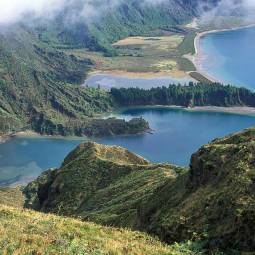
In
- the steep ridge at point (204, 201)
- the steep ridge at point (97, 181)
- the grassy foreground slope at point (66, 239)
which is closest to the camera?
the grassy foreground slope at point (66, 239)

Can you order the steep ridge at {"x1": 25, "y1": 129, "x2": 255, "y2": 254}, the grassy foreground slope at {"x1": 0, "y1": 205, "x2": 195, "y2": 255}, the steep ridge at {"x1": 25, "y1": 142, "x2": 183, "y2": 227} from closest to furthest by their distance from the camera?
the grassy foreground slope at {"x1": 0, "y1": 205, "x2": 195, "y2": 255}, the steep ridge at {"x1": 25, "y1": 129, "x2": 255, "y2": 254}, the steep ridge at {"x1": 25, "y1": 142, "x2": 183, "y2": 227}

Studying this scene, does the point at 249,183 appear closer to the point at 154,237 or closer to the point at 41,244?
the point at 154,237

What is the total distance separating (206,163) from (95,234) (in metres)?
15.2

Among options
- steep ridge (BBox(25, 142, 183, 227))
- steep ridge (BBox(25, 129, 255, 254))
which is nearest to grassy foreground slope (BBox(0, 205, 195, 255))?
steep ridge (BBox(25, 129, 255, 254))

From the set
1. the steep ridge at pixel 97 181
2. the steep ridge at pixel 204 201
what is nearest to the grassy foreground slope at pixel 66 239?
the steep ridge at pixel 204 201

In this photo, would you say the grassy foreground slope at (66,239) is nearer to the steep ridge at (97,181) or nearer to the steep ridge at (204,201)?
the steep ridge at (204,201)

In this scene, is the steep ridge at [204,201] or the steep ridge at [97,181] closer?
the steep ridge at [204,201]

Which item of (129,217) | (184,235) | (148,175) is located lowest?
(148,175)

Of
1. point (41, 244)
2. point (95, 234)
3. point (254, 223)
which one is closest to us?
point (41, 244)

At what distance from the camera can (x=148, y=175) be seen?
91125 millimetres

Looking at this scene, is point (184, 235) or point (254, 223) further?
point (184, 235)

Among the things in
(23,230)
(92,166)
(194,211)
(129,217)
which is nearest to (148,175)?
(92,166)

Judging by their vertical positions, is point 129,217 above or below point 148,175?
above

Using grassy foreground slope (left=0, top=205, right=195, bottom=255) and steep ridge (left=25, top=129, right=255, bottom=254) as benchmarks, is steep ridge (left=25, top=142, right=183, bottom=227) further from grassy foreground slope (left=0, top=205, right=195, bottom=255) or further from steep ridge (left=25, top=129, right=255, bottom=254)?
grassy foreground slope (left=0, top=205, right=195, bottom=255)
